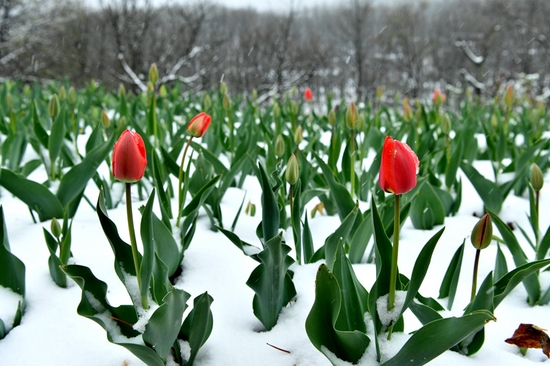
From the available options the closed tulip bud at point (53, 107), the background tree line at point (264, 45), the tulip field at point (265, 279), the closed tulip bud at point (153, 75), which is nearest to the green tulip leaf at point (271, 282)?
the tulip field at point (265, 279)

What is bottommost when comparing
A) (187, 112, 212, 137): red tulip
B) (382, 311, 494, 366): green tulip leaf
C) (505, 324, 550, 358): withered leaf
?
(505, 324, 550, 358): withered leaf

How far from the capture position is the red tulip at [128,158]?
72cm

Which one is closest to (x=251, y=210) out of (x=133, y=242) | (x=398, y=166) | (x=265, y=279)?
(x=265, y=279)

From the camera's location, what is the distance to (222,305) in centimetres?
100

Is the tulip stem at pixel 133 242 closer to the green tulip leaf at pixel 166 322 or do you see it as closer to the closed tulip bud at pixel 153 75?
the green tulip leaf at pixel 166 322

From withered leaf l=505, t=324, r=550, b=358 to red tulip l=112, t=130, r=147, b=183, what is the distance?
741 mm

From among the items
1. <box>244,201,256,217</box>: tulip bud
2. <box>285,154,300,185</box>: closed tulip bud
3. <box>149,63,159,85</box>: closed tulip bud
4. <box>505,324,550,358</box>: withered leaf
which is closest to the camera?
<box>505,324,550,358</box>: withered leaf

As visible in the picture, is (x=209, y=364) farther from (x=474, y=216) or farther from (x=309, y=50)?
(x=309, y=50)

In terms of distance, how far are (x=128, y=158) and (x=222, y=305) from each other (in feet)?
1.38

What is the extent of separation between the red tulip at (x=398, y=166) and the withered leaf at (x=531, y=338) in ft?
1.36

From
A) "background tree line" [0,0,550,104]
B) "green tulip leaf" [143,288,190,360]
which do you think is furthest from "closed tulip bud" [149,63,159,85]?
"background tree line" [0,0,550,104]

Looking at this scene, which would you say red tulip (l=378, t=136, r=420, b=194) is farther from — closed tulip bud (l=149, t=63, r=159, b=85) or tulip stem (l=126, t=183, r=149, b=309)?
closed tulip bud (l=149, t=63, r=159, b=85)

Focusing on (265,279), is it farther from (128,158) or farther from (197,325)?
(128,158)

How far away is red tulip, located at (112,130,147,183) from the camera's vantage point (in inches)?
28.3
